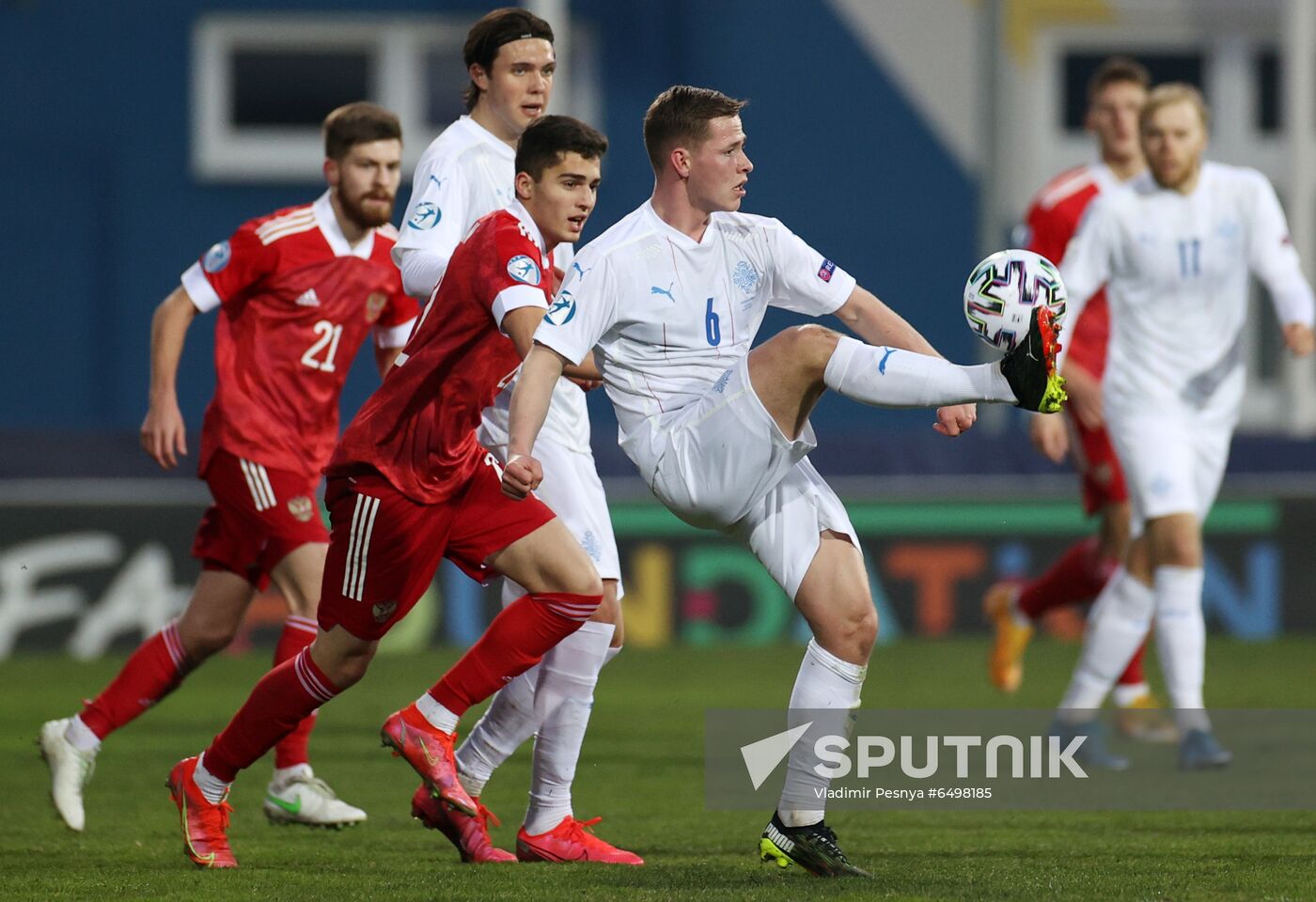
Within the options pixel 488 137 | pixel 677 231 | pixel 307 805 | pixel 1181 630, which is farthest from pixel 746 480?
pixel 1181 630

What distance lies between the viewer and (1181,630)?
24.6ft

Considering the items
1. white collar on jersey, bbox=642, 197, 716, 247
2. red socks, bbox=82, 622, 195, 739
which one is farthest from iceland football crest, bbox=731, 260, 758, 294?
red socks, bbox=82, 622, 195, 739

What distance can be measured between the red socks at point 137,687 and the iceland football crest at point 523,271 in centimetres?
197

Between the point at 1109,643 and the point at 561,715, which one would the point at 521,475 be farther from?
the point at 1109,643

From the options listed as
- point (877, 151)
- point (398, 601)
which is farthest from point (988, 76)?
point (398, 601)

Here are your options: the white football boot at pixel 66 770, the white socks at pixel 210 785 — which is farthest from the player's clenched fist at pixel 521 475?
the white football boot at pixel 66 770

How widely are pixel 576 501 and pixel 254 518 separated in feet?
3.78

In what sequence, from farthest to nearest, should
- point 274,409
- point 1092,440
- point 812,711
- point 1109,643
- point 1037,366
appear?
point 1092,440 < point 1109,643 < point 274,409 < point 812,711 < point 1037,366

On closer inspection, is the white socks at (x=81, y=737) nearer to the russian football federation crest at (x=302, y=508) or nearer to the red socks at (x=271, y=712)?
the russian football federation crest at (x=302, y=508)

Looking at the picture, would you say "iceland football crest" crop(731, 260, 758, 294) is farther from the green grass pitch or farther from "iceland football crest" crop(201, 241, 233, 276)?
"iceland football crest" crop(201, 241, 233, 276)

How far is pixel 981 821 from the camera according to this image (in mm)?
6281

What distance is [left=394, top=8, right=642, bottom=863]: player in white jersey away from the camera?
5645mm

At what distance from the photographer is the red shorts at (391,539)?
17.5 ft

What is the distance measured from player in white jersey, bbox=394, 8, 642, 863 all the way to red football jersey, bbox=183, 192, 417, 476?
0.72m
